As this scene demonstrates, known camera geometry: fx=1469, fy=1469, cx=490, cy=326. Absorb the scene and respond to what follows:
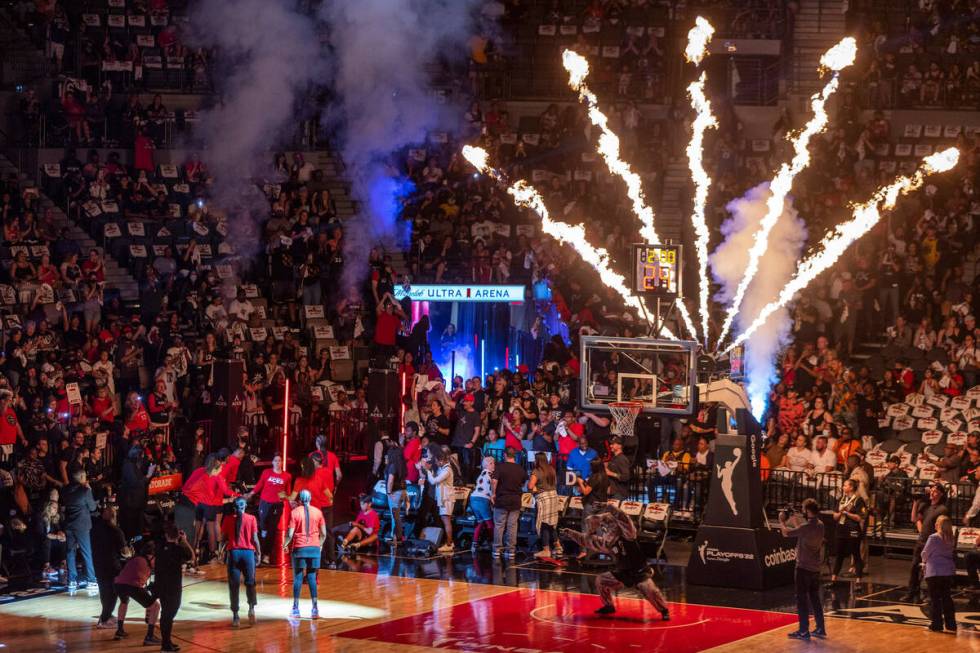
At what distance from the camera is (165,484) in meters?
21.6

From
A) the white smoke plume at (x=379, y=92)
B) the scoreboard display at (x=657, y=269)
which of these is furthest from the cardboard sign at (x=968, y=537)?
the white smoke plume at (x=379, y=92)

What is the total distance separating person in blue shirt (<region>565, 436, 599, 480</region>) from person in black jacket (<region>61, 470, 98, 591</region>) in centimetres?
726

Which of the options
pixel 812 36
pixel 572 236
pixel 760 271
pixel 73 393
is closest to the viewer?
pixel 73 393

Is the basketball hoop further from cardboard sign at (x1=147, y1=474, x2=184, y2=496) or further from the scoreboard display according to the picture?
cardboard sign at (x1=147, y1=474, x2=184, y2=496)

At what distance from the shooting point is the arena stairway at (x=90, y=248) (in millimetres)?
28828

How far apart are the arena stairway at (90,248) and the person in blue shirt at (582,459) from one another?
414 inches

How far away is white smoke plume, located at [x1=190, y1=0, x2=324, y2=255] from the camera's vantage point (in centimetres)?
3108

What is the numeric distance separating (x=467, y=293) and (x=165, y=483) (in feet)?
26.1

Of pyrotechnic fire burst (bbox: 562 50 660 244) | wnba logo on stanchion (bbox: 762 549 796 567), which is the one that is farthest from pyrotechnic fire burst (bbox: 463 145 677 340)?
wnba logo on stanchion (bbox: 762 549 796 567)

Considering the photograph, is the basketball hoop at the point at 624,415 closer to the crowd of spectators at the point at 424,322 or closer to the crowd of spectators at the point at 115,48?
the crowd of spectators at the point at 424,322

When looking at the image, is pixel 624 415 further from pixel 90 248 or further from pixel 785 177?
pixel 90 248

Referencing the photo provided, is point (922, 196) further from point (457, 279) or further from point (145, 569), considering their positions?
point (145, 569)

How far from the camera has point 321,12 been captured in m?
32.0

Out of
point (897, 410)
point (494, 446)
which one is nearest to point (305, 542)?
point (494, 446)
